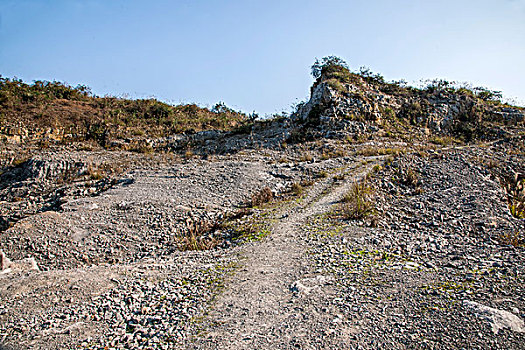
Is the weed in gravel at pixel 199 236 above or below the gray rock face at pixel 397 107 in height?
below

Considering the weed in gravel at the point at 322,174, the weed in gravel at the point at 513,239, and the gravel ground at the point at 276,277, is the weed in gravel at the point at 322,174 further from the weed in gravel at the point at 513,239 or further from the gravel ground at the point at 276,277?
the weed in gravel at the point at 513,239

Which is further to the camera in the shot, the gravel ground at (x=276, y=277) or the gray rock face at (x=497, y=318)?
the gravel ground at (x=276, y=277)

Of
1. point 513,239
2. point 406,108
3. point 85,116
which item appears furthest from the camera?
point 406,108

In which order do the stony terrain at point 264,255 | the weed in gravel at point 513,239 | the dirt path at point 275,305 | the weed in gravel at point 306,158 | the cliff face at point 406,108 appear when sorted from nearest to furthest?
the dirt path at point 275,305, the stony terrain at point 264,255, the weed in gravel at point 513,239, the weed in gravel at point 306,158, the cliff face at point 406,108

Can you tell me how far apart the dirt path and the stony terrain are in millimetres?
30

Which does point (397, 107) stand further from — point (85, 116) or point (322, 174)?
point (85, 116)

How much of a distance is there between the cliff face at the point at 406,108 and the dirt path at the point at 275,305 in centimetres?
2119

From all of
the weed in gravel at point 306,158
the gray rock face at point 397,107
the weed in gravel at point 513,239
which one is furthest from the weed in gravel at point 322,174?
the gray rock face at point 397,107

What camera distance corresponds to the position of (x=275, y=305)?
4676mm

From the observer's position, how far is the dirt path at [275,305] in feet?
12.7

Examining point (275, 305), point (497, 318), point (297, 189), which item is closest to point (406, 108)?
point (297, 189)

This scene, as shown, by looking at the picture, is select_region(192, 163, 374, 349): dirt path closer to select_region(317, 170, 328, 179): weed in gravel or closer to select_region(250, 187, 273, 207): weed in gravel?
select_region(250, 187, 273, 207): weed in gravel

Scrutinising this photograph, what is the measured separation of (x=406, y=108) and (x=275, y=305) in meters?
33.5

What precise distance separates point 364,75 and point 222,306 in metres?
36.4
